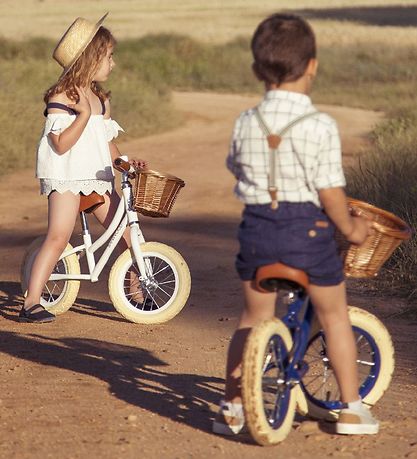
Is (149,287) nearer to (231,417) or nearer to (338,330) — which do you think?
(231,417)

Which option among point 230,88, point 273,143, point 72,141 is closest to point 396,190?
point 72,141

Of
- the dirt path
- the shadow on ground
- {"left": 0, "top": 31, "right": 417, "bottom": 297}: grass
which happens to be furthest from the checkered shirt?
{"left": 0, "top": 31, "right": 417, "bottom": 297}: grass

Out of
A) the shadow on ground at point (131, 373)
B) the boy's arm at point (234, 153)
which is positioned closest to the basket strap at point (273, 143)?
the boy's arm at point (234, 153)

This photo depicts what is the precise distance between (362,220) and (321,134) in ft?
1.46

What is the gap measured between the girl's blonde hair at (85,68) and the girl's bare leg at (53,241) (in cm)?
59

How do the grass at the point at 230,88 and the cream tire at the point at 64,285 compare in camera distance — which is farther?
the grass at the point at 230,88

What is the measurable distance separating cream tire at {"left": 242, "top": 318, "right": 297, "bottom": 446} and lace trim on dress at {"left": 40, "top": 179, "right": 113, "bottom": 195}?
268 cm

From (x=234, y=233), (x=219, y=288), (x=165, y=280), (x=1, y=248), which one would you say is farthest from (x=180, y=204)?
(x=165, y=280)

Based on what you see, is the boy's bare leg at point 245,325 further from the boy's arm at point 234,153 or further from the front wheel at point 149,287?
the front wheel at point 149,287

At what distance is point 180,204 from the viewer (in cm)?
1338

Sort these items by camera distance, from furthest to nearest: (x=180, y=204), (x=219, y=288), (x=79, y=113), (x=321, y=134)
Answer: (x=180, y=204)
(x=219, y=288)
(x=79, y=113)
(x=321, y=134)

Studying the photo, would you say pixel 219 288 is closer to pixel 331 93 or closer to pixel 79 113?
pixel 79 113

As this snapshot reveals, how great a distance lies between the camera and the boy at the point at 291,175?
4910 mm

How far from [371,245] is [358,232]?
0.77 ft
